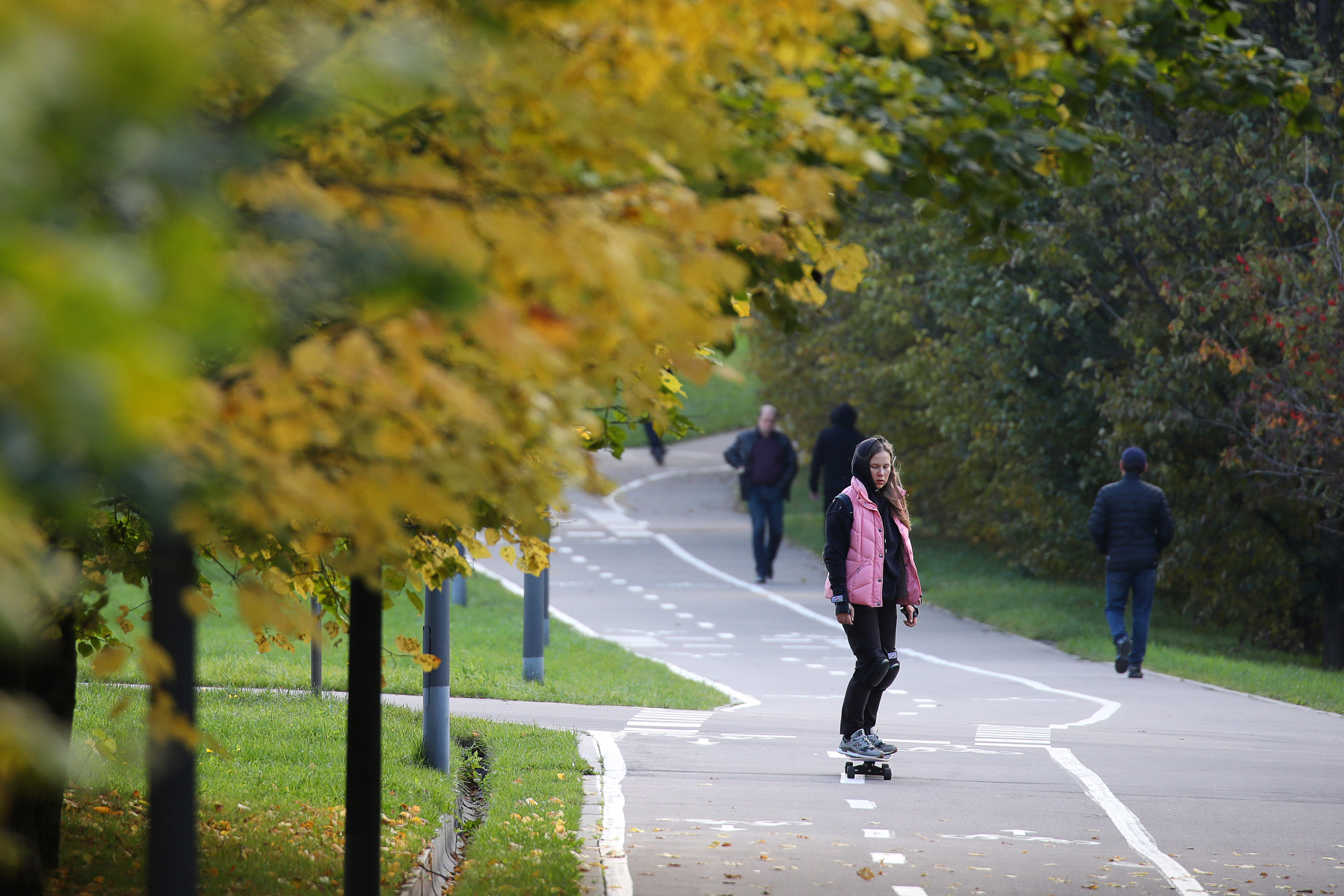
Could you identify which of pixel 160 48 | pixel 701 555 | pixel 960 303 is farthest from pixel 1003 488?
pixel 160 48

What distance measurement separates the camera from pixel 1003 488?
67.8 ft

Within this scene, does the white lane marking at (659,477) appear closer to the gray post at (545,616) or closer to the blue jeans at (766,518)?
the blue jeans at (766,518)

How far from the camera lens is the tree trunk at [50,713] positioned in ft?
16.3

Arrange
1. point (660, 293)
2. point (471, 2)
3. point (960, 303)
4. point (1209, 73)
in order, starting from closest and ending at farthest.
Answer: point (660, 293)
point (471, 2)
point (1209, 73)
point (960, 303)

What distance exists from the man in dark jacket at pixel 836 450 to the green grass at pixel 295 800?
30.4 feet

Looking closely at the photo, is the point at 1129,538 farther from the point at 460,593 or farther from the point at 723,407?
the point at 723,407

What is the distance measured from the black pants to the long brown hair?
1.79 ft

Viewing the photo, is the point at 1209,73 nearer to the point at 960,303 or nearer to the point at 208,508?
the point at 208,508

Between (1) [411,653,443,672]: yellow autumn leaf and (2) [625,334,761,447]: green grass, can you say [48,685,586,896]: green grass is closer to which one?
(1) [411,653,443,672]: yellow autumn leaf

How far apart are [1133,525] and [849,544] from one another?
6.36m

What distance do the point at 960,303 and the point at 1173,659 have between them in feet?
23.3

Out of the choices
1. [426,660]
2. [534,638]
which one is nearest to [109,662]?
[426,660]

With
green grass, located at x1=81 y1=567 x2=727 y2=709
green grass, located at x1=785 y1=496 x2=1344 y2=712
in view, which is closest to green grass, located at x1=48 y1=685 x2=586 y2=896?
green grass, located at x1=81 y1=567 x2=727 y2=709

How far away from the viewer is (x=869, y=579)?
8.40 meters
